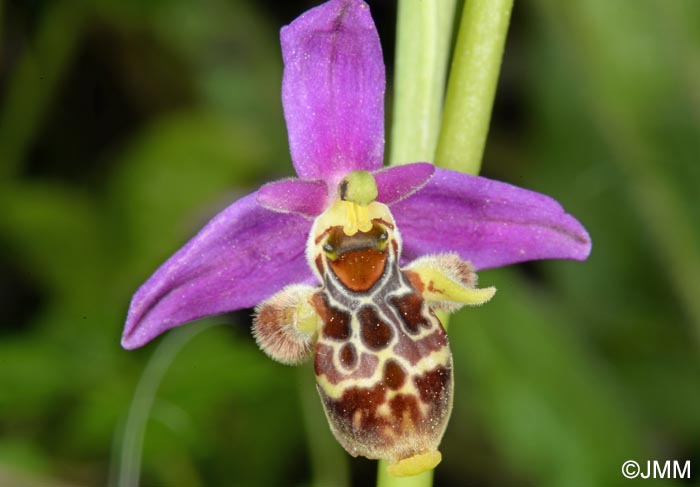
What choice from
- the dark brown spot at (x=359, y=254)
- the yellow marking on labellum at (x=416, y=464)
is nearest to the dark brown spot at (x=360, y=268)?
the dark brown spot at (x=359, y=254)

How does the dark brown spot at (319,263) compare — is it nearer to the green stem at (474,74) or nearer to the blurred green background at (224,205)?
the green stem at (474,74)

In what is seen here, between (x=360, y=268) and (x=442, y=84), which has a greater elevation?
(x=442, y=84)

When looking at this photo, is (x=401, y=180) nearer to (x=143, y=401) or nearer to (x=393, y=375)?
(x=393, y=375)

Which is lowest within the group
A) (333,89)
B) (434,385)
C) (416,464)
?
(416,464)

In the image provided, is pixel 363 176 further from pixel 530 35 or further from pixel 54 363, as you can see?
pixel 530 35

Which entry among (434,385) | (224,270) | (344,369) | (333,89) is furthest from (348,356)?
(333,89)

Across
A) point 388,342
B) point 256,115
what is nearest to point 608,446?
point 388,342

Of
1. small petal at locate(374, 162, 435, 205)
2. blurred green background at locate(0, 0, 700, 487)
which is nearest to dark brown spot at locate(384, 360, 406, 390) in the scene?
small petal at locate(374, 162, 435, 205)

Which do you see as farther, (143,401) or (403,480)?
(143,401)
